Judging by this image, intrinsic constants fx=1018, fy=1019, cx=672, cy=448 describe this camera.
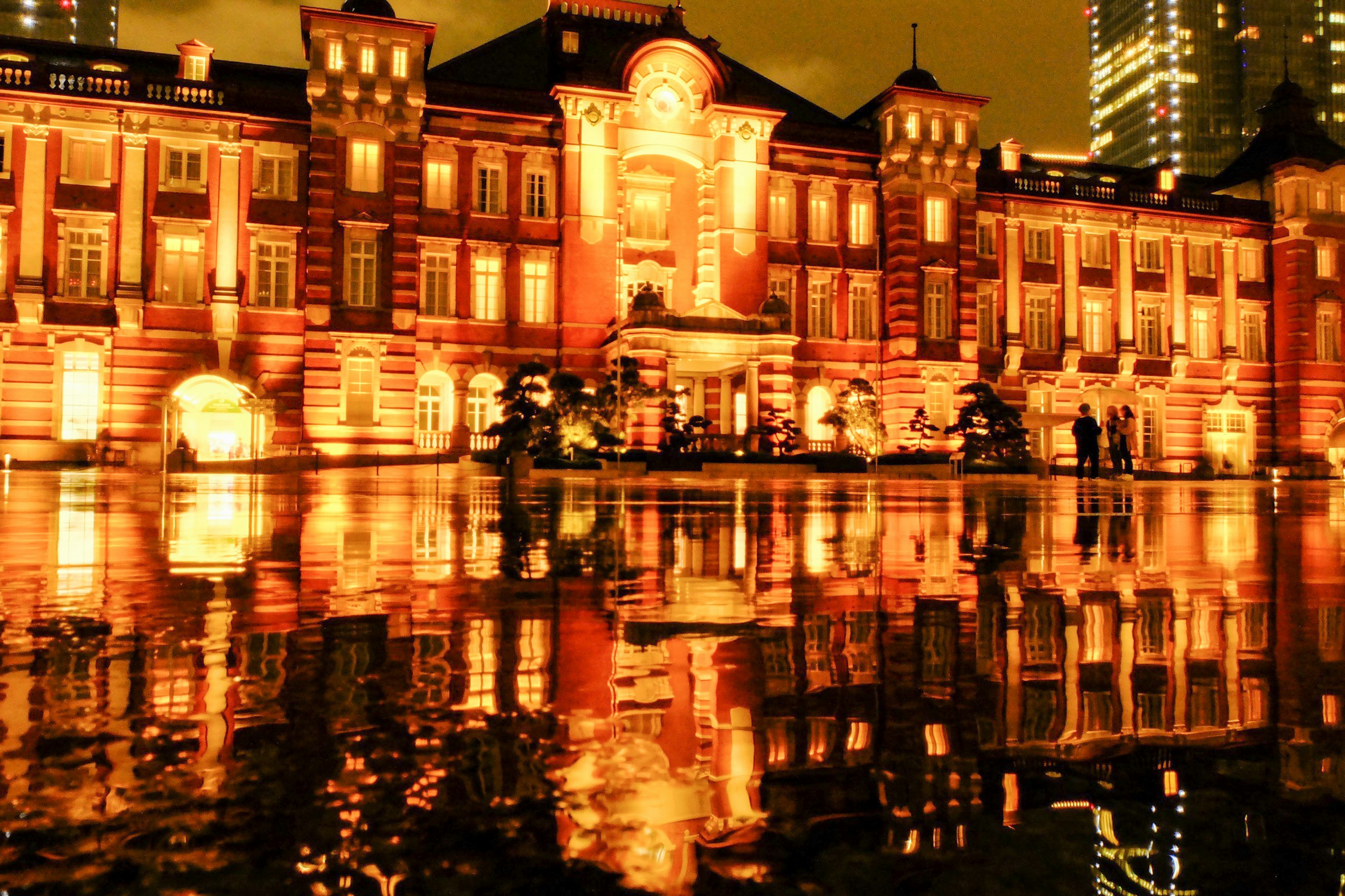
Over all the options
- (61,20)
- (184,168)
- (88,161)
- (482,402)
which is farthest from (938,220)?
(61,20)

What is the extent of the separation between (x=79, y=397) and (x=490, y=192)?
13889 millimetres

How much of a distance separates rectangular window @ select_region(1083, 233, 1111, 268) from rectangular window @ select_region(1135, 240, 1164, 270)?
5.21 ft

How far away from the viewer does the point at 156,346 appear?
30781mm

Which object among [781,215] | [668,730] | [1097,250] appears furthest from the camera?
[1097,250]

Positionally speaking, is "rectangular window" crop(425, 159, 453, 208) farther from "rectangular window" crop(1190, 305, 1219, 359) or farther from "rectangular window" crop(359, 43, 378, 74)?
"rectangular window" crop(1190, 305, 1219, 359)

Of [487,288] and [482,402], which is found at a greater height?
[487,288]

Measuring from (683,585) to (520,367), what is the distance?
22.6 meters

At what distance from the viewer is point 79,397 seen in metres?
30.1

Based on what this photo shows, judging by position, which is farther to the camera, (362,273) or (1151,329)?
(1151,329)

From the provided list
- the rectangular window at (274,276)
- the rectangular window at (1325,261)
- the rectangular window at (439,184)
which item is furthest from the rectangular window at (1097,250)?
the rectangular window at (274,276)

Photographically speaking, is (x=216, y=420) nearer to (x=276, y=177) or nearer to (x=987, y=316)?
(x=276, y=177)

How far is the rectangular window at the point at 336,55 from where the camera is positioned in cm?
3109

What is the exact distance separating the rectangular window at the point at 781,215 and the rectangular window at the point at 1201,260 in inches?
709

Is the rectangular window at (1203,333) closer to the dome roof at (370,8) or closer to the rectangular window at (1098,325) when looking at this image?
the rectangular window at (1098,325)
